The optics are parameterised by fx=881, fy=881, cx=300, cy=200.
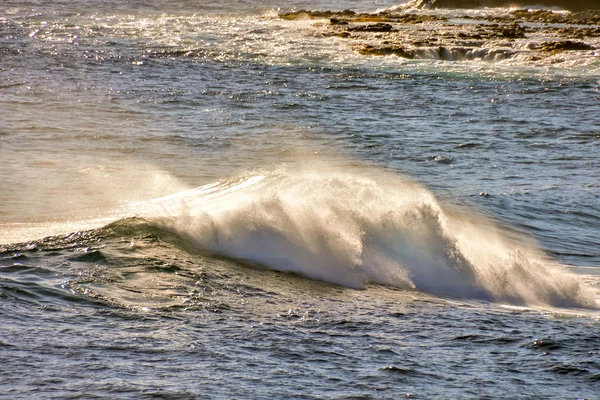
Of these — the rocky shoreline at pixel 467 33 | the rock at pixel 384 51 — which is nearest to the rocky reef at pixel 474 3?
the rocky shoreline at pixel 467 33

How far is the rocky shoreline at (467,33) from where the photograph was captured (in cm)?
3666

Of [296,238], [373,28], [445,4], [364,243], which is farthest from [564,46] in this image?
[296,238]

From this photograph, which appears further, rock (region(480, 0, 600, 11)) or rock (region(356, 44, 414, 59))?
rock (region(480, 0, 600, 11))

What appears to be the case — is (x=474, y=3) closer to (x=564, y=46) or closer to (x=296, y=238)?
(x=564, y=46)

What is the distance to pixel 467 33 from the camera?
42344mm

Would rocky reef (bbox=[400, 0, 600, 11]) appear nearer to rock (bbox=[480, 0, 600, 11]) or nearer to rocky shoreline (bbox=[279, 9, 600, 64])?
rock (bbox=[480, 0, 600, 11])

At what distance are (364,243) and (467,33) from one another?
3208 centimetres

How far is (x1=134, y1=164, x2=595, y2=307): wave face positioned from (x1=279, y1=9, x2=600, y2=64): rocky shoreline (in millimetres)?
23535

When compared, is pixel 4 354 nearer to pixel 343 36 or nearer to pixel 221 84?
pixel 221 84

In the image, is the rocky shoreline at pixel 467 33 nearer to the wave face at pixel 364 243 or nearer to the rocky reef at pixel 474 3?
the rocky reef at pixel 474 3

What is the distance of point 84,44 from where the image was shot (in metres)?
37.8

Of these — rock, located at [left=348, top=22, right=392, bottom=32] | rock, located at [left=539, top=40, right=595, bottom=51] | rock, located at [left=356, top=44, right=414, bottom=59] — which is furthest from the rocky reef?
rock, located at [left=356, top=44, right=414, bottom=59]

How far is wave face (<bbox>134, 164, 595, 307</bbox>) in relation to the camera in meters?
11.6

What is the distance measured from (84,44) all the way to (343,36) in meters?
12.3
